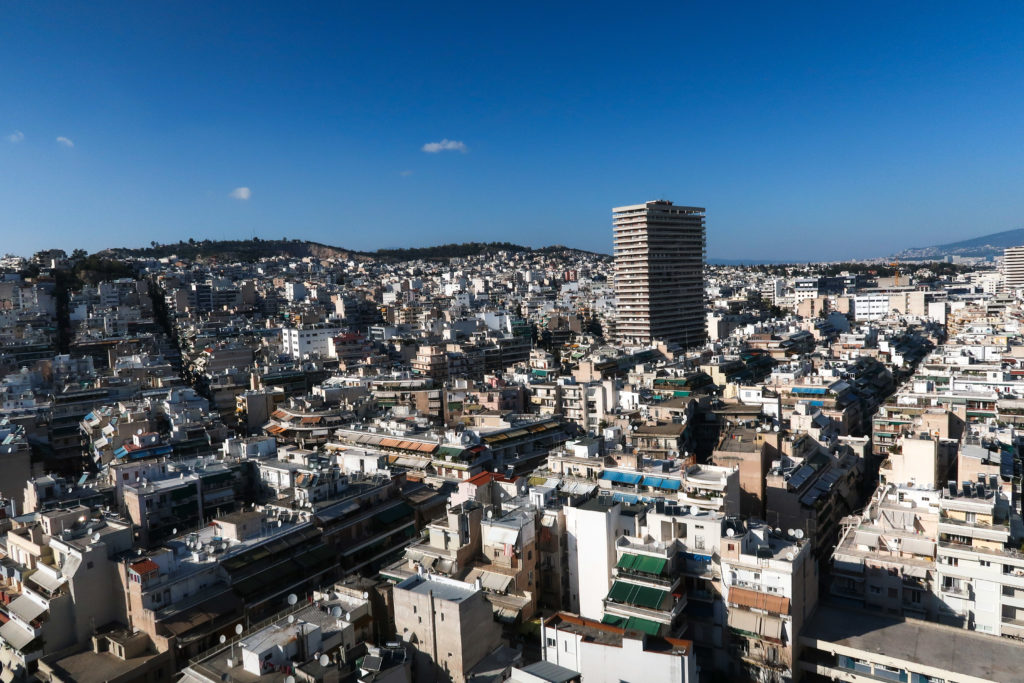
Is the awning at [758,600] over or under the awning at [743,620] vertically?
over

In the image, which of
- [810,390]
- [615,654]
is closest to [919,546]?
[615,654]

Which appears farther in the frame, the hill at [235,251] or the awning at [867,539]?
the hill at [235,251]

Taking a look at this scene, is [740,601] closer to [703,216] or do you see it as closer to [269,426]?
[269,426]

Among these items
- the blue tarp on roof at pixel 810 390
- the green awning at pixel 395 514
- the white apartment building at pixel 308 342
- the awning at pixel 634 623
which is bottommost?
the awning at pixel 634 623

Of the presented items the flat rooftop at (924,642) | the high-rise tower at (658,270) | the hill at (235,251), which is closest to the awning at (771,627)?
the flat rooftop at (924,642)

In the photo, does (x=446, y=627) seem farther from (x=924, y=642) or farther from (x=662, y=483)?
(x=924, y=642)

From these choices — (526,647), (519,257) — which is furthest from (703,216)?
(519,257)

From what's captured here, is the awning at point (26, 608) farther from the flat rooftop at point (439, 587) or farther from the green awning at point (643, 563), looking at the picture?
the green awning at point (643, 563)
